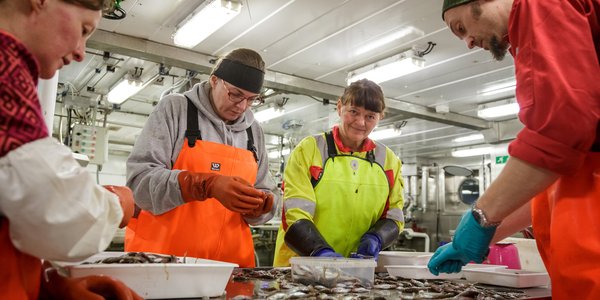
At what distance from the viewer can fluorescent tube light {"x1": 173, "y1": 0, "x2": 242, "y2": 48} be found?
460 cm

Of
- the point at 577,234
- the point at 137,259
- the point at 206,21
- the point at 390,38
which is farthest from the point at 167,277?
the point at 390,38

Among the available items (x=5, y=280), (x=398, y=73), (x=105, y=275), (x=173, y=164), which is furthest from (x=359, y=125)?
(x=398, y=73)

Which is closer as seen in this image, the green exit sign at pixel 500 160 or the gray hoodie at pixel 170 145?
the gray hoodie at pixel 170 145

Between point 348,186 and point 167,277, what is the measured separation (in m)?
1.58

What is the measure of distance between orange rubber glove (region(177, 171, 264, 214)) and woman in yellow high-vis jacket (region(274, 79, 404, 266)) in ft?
1.81

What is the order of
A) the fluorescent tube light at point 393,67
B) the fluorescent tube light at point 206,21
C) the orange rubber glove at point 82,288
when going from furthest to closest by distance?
the fluorescent tube light at point 393,67 < the fluorescent tube light at point 206,21 < the orange rubber glove at point 82,288

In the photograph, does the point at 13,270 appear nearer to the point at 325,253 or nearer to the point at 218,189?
the point at 218,189

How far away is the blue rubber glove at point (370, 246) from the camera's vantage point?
96.4 inches

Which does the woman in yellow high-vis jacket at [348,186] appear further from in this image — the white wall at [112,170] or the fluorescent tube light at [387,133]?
the white wall at [112,170]

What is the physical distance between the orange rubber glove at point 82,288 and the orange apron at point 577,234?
122 cm

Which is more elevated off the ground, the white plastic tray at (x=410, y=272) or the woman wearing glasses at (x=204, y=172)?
the woman wearing glasses at (x=204, y=172)

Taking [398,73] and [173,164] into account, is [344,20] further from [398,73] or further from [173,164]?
[173,164]

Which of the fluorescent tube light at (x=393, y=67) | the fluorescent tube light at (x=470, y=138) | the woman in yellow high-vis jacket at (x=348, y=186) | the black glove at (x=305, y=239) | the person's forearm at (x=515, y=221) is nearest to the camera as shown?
the person's forearm at (x=515, y=221)

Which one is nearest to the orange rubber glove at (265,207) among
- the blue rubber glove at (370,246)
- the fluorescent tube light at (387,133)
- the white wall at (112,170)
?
the blue rubber glove at (370,246)
